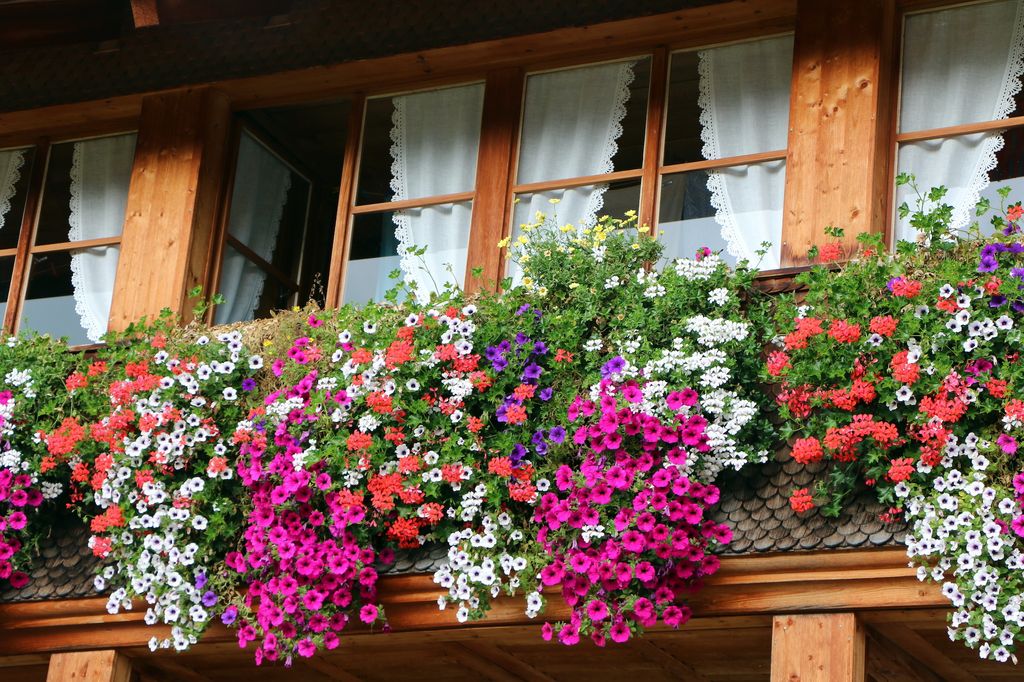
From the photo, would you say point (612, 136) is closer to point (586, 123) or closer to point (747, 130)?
point (586, 123)

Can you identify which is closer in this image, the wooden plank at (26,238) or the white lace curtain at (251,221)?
the white lace curtain at (251,221)

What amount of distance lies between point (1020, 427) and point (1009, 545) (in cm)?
43

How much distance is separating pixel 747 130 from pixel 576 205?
0.87m

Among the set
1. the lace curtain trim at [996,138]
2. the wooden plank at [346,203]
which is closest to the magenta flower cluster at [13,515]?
the wooden plank at [346,203]

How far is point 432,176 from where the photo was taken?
7.96 meters

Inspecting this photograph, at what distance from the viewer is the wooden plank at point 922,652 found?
6262mm

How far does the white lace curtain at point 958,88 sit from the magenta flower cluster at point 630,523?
151 centimetres

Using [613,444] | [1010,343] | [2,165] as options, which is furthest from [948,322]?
[2,165]

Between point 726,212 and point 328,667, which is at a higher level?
point 726,212

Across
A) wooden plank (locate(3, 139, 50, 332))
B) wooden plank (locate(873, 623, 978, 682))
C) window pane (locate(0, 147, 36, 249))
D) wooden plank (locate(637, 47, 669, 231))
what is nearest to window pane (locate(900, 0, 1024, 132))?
wooden plank (locate(637, 47, 669, 231))

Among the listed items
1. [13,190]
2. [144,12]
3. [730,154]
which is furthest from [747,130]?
[13,190]

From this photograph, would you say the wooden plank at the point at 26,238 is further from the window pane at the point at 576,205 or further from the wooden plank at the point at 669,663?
the wooden plank at the point at 669,663

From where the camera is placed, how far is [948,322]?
19.2ft

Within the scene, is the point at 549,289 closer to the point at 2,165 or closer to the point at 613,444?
the point at 613,444
